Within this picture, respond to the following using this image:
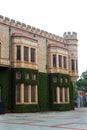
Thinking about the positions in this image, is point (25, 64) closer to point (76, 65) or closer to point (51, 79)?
point (51, 79)

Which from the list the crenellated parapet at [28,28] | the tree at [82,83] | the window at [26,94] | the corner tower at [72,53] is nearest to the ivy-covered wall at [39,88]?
the window at [26,94]

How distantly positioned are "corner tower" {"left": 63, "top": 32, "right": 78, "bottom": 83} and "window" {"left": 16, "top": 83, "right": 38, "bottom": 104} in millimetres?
11958

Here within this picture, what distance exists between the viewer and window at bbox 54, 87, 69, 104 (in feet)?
138

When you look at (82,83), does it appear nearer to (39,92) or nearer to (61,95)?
(61,95)

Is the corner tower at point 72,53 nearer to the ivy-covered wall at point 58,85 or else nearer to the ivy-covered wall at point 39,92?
the ivy-covered wall at point 58,85

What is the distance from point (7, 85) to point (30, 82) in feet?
9.94

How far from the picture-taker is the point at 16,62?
36.3m

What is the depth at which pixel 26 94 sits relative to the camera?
36.4 m

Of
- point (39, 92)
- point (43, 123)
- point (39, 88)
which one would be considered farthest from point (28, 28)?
point (43, 123)

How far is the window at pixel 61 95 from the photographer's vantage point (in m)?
42.1

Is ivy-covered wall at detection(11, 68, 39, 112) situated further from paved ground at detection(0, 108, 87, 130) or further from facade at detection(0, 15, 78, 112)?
paved ground at detection(0, 108, 87, 130)

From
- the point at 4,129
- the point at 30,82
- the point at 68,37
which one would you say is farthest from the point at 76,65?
the point at 4,129

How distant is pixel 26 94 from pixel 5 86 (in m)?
2.81

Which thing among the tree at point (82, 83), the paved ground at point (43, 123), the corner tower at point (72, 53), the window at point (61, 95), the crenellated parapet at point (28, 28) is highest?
the crenellated parapet at point (28, 28)
